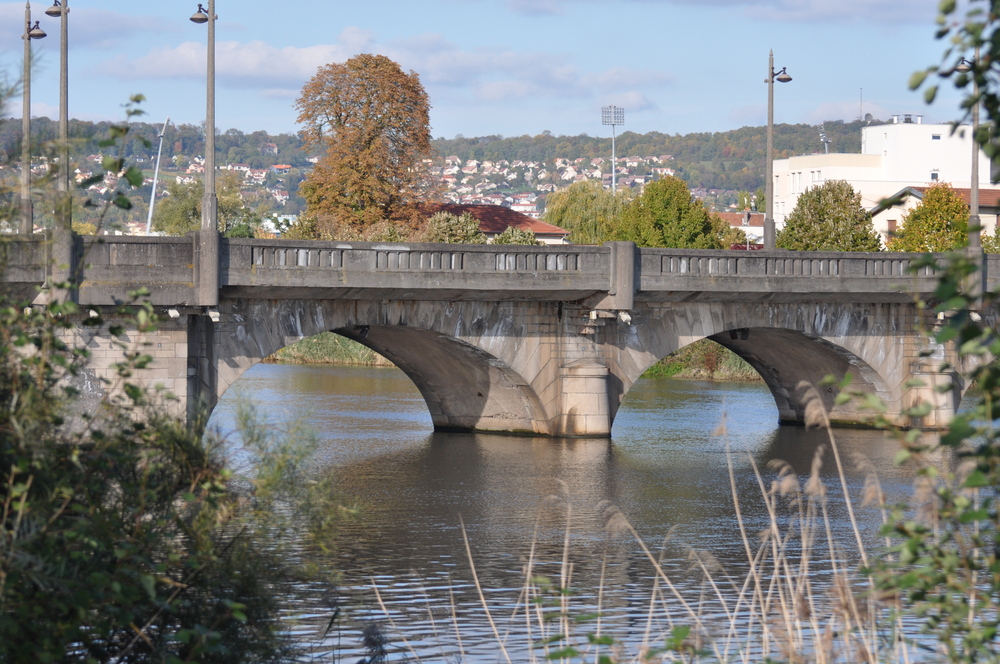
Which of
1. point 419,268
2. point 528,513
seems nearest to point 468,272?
point 419,268

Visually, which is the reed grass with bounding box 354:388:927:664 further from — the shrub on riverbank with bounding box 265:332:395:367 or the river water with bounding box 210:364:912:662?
the shrub on riverbank with bounding box 265:332:395:367

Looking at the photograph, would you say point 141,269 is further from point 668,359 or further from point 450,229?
point 668,359

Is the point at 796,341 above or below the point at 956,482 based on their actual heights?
above

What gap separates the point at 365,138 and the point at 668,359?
14.3m

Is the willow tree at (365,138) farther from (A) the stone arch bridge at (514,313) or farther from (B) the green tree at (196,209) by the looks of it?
(A) the stone arch bridge at (514,313)

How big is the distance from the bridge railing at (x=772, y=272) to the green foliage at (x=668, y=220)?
2875 cm

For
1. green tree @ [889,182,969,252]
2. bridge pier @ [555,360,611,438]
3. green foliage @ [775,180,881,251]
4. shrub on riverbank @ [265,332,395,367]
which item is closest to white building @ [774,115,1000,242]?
green tree @ [889,182,969,252]

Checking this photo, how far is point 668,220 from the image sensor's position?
5775 centimetres

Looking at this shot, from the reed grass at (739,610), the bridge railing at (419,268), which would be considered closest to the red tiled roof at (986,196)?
the bridge railing at (419,268)

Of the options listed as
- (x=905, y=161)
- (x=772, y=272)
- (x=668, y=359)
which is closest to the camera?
(x=772, y=272)

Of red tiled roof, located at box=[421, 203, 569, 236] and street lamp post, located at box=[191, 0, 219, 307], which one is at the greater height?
red tiled roof, located at box=[421, 203, 569, 236]

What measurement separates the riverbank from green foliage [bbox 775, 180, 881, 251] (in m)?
4.64

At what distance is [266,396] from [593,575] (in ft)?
68.4

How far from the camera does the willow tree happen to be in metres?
50.2
